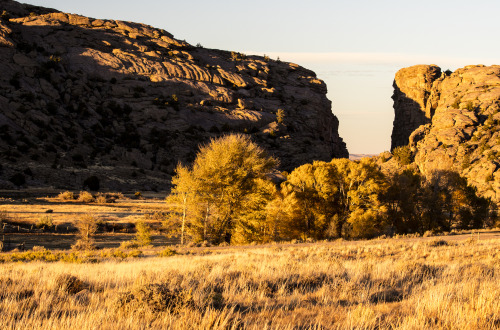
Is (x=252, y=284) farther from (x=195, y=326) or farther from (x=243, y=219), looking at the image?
(x=243, y=219)

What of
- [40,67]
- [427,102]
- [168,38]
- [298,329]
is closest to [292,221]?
[298,329]

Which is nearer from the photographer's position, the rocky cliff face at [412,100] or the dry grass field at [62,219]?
the dry grass field at [62,219]

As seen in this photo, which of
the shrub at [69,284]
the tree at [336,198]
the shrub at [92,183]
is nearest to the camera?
the shrub at [69,284]

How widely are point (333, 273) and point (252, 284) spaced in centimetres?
297

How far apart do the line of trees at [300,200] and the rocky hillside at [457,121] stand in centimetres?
1150

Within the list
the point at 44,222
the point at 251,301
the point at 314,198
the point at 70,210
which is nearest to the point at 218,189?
the point at 314,198

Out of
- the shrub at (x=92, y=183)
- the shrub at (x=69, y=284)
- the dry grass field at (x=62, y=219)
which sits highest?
the shrub at (x=69, y=284)

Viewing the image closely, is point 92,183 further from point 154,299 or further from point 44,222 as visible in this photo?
point 154,299

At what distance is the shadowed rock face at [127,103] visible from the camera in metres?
75.0

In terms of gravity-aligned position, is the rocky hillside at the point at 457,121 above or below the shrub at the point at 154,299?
above

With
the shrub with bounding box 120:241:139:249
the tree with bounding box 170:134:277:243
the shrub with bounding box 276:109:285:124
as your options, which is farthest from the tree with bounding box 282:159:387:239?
the shrub with bounding box 276:109:285:124

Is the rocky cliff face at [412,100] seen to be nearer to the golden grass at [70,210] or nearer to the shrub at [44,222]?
the golden grass at [70,210]

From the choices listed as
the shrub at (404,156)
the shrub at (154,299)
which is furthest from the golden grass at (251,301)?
the shrub at (404,156)

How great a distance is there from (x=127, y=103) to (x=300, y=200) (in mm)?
69784
